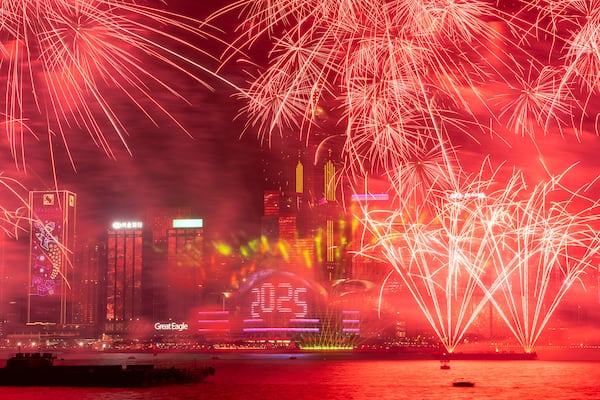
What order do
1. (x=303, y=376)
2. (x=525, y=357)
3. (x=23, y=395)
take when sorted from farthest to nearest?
(x=525, y=357) < (x=303, y=376) < (x=23, y=395)

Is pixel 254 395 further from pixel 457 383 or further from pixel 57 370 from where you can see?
pixel 457 383

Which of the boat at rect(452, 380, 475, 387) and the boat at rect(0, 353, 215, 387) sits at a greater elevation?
the boat at rect(0, 353, 215, 387)

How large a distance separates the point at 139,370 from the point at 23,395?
9.73 meters

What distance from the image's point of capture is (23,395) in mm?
52375

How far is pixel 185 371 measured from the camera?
6519 cm

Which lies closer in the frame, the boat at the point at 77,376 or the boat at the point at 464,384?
the boat at the point at 77,376

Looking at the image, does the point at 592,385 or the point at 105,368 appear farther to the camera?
the point at 592,385

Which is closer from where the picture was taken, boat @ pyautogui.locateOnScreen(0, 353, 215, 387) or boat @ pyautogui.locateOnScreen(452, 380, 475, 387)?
boat @ pyautogui.locateOnScreen(0, 353, 215, 387)

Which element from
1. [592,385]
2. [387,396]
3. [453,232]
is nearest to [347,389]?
[387,396]

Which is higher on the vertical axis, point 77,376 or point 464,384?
point 77,376

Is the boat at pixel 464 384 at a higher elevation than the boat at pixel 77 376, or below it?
below

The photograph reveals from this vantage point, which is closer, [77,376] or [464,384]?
[77,376]

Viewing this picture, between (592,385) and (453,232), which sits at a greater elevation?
(453,232)

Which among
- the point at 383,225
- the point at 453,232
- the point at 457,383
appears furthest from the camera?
the point at 457,383
